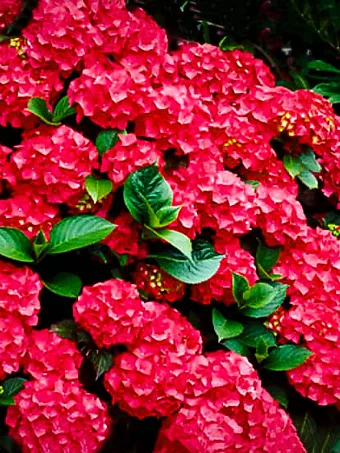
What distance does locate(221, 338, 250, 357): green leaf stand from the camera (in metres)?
1.62

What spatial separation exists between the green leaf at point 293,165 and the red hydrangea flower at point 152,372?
632 millimetres

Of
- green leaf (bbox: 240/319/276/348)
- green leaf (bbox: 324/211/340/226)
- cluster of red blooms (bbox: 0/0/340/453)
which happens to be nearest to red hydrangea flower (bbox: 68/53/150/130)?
cluster of red blooms (bbox: 0/0/340/453)

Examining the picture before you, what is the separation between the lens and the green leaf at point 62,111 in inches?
67.4

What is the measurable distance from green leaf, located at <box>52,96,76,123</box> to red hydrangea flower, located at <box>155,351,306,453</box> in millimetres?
644

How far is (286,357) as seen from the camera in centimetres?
166

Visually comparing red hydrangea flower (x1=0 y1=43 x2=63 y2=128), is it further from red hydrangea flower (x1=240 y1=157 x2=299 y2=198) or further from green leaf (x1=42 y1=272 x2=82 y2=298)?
red hydrangea flower (x1=240 y1=157 x2=299 y2=198)

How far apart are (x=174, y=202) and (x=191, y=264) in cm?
15

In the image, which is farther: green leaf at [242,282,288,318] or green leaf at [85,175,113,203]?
green leaf at [242,282,288,318]

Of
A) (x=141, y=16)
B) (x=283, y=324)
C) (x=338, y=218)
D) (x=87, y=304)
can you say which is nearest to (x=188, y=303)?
(x=283, y=324)

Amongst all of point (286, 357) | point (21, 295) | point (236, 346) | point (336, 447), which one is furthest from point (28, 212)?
point (336, 447)

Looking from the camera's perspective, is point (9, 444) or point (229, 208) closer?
point (9, 444)

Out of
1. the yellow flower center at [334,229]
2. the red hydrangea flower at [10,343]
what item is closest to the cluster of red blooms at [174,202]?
the red hydrangea flower at [10,343]

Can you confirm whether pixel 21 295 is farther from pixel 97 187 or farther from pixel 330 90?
pixel 330 90

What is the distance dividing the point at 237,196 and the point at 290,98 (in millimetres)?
445
